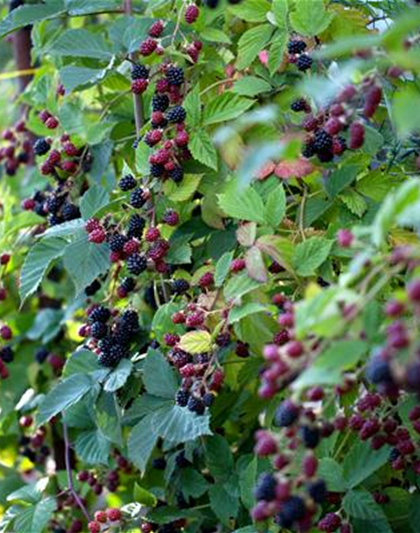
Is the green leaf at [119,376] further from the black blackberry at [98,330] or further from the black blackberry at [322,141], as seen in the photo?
the black blackberry at [322,141]

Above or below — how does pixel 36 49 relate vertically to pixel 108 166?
above

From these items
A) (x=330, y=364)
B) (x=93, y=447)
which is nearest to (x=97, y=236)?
(x=93, y=447)

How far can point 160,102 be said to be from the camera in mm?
1436

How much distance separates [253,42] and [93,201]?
0.31 meters

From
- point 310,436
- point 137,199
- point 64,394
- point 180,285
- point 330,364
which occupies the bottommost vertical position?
point 64,394

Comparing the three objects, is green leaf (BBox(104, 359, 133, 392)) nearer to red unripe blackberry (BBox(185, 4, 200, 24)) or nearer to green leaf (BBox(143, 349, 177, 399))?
green leaf (BBox(143, 349, 177, 399))

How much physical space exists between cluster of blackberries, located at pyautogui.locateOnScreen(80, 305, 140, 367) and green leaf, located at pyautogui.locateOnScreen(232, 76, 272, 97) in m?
0.33

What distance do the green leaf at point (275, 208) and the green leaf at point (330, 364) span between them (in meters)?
0.53

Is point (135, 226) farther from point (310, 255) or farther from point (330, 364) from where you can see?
point (330, 364)

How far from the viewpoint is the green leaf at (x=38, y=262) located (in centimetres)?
151

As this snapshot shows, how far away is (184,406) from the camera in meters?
1.33

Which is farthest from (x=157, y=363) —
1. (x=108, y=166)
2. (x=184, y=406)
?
(x=108, y=166)

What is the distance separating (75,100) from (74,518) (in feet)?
2.35

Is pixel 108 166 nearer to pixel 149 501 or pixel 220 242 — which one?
pixel 220 242
